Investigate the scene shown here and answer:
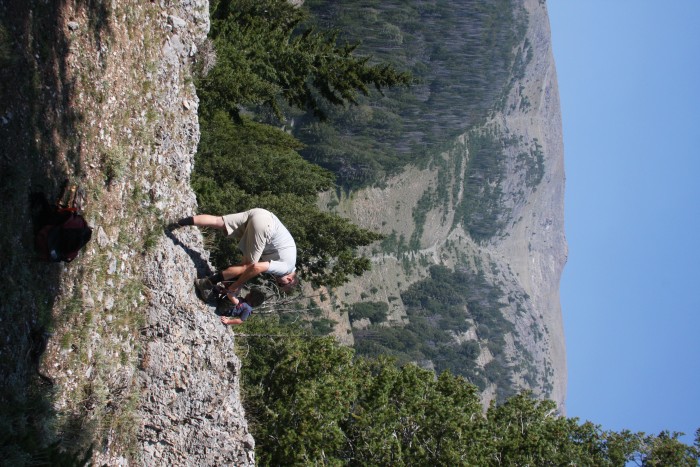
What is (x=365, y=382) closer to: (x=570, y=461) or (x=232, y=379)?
(x=570, y=461)

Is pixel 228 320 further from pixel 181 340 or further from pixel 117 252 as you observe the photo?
pixel 117 252

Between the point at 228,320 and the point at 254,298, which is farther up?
the point at 254,298

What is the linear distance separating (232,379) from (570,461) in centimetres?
1471

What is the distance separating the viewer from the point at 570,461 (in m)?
23.9

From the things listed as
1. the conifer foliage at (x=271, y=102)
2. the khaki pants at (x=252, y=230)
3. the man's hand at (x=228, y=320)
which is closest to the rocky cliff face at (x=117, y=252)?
the man's hand at (x=228, y=320)

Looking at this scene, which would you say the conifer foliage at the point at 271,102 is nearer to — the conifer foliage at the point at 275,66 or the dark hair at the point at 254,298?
the conifer foliage at the point at 275,66

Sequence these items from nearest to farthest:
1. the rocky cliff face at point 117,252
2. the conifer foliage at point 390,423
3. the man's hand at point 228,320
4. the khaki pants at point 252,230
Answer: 1. the rocky cliff face at point 117,252
2. the khaki pants at point 252,230
3. the man's hand at point 228,320
4. the conifer foliage at point 390,423

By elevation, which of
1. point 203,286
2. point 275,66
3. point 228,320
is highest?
point 275,66

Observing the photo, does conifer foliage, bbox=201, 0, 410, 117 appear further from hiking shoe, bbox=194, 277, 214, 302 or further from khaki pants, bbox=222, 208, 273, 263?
khaki pants, bbox=222, 208, 273, 263

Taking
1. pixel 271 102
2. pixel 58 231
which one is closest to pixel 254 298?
pixel 58 231

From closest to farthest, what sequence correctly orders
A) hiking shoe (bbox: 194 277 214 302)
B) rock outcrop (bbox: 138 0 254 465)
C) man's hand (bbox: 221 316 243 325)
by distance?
rock outcrop (bbox: 138 0 254 465) → hiking shoe (bbox: 194 277 214 302) → man's hand (bbox: 221 316 243 325)

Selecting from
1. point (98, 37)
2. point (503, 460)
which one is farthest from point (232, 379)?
point (503, 460)

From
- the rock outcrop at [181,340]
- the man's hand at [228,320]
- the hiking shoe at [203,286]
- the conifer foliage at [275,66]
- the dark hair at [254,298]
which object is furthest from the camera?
the conifer foliage at [275,66]

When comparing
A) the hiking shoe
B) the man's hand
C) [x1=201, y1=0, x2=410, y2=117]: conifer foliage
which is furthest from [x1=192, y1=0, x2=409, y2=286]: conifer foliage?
the hiking shoe
